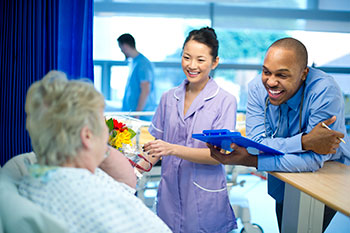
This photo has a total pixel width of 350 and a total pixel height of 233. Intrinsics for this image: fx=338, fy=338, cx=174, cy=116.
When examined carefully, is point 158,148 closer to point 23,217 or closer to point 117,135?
point 117,135

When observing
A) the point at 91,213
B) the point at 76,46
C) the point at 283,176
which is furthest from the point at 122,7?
the point at 91,213

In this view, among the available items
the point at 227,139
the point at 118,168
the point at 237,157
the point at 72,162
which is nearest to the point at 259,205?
the point at 237,157

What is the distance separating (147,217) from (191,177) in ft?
2.77

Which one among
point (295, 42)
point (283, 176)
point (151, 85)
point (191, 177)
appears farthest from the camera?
point (151, 85)

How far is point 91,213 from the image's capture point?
92 centimetres

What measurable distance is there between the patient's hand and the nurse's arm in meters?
0.40

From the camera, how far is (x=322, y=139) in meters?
1.52

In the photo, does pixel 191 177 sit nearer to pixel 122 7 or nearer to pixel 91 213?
pixel 91 213

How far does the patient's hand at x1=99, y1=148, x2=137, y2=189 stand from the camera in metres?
1.31

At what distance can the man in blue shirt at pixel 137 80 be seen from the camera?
3.98m

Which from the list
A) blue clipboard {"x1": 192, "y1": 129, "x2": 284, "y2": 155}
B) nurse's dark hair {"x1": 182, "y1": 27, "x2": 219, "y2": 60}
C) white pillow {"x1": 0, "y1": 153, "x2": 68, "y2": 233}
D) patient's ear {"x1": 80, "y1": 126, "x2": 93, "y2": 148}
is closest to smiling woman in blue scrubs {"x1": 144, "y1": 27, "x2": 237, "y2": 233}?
nurse's dark hair {"x1": 182, "y1": 27, "x2": 219, "y2": 60}

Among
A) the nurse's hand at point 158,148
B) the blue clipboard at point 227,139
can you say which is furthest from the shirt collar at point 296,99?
the nurse's hand at point 158,148

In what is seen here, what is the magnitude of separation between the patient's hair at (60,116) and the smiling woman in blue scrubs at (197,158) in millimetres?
883

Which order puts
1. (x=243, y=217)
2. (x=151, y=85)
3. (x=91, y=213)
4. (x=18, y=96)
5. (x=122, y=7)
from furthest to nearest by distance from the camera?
1. (x=122, y=7)
2. (x=151, y=85)
3. (x=243, y=217)
4. (x=18, y=96)
5. (x=91, y=213)
